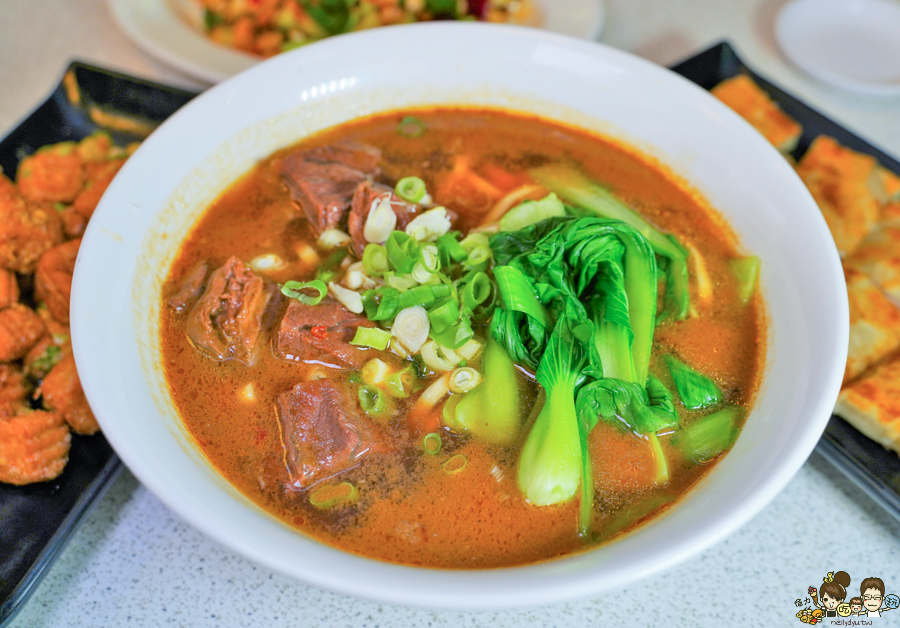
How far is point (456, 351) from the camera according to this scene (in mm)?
2240

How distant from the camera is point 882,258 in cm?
280

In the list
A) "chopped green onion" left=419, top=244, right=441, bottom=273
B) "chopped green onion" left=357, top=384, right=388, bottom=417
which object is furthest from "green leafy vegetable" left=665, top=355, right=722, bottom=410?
"chopped green onion" left=357, top=384, right=388, bottom=417

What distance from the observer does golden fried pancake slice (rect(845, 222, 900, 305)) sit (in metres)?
2.74

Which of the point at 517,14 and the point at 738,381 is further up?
the point at 517,14

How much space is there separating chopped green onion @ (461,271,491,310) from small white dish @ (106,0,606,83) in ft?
6.17

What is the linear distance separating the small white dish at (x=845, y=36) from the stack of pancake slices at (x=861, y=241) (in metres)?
1.12

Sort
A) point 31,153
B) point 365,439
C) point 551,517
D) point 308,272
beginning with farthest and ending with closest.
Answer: point 31,153 → point 308,272 → point 365,439 → point 551,517

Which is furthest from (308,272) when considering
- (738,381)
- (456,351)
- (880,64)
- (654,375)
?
(880,64)

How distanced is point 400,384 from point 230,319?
2.10ft

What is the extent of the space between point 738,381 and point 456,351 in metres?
0.99

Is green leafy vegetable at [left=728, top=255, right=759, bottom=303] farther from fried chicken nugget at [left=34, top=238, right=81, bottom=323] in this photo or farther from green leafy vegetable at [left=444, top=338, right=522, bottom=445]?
fried chicken nugget at [left=34, top=238, right=81, bottom=323]

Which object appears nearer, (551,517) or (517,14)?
(551,517)

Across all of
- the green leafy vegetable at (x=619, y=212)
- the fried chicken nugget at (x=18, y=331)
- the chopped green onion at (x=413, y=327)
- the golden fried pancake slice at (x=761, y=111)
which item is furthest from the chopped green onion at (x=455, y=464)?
the golden fried pancake slice at (x=761, y=111)

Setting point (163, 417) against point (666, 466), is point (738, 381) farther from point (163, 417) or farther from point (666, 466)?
point (163, 417)
